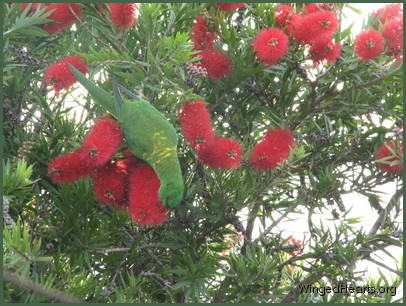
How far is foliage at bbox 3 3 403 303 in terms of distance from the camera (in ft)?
3.86

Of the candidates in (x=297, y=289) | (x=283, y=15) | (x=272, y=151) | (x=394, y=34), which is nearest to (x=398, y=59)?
(x=394, y=34)

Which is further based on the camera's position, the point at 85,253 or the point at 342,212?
the point at 342,212

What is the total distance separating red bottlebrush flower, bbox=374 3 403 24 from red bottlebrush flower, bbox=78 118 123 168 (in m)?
0.77

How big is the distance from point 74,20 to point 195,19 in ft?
1.06

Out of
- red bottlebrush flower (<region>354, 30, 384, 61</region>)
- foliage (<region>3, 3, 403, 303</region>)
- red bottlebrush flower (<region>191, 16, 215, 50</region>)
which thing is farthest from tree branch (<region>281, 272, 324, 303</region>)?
red bottlebrush flower (<region>191, 16, 215, 50</region>)

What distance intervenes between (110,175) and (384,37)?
A: 29.9 inches

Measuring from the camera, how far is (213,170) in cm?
127

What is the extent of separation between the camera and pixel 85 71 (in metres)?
1.28

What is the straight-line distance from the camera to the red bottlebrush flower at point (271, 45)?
1.18 meters

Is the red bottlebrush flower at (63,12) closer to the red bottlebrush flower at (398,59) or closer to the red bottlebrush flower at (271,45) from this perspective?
the red bottlebrush flower at (271,45)

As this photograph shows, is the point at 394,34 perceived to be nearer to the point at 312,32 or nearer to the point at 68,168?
the point at 312,32

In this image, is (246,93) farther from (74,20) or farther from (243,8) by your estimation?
(74,20)

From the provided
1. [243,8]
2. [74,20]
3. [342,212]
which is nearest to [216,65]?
[243,8]

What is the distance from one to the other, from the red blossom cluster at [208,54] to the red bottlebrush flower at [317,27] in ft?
0.68
